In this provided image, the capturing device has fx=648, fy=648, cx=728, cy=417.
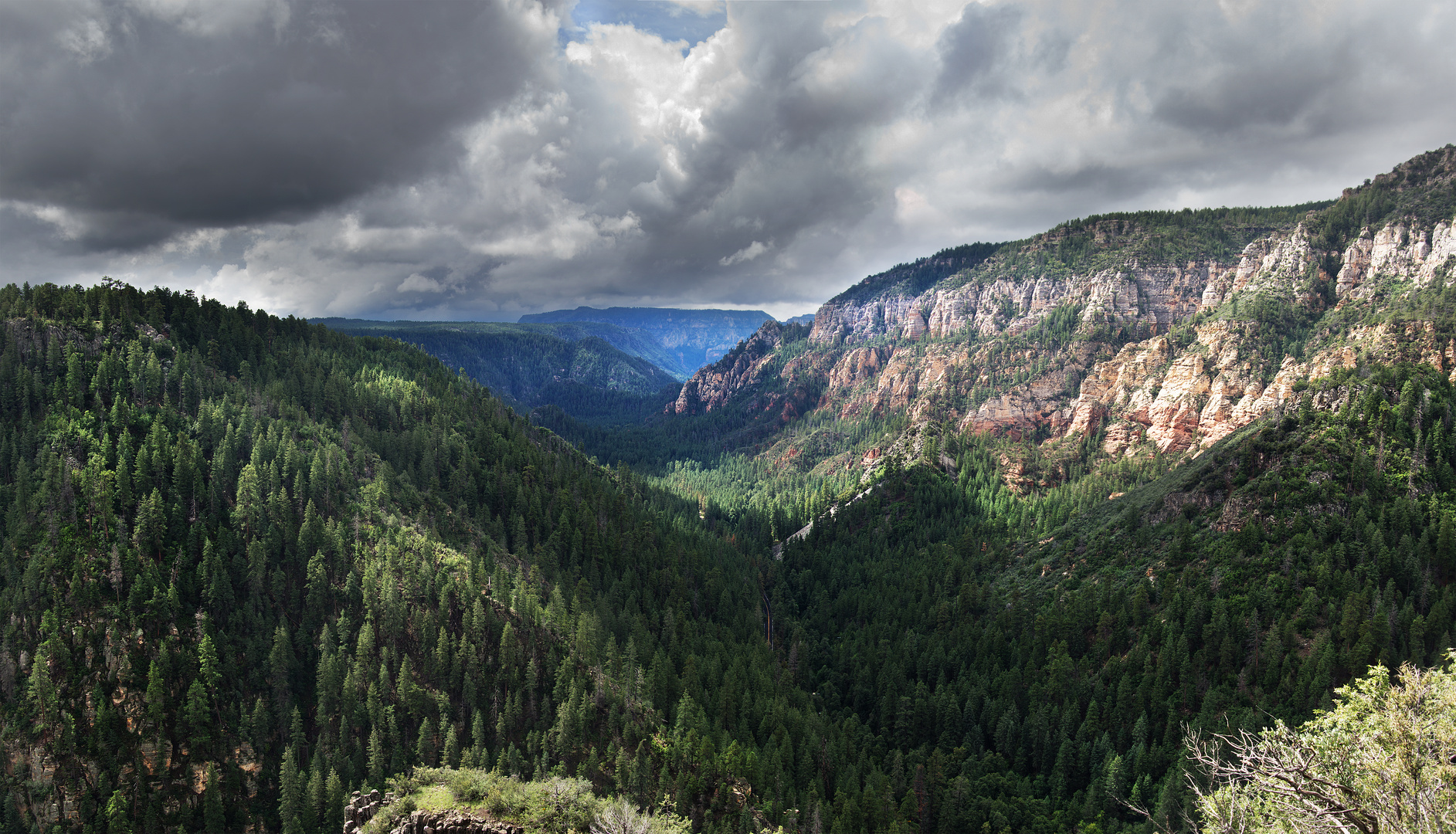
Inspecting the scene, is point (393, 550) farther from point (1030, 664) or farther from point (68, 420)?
point (1030, 664)

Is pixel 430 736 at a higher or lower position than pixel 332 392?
lower

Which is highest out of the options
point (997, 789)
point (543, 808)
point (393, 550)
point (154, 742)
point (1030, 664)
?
point (393, 550)

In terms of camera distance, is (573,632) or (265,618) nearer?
(265,618)

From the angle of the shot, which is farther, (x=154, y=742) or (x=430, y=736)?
(x=430, y=736)

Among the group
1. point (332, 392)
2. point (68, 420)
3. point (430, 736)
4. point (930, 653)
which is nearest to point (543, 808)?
point (430, 736)

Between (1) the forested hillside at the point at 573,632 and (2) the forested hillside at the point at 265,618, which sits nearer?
(2) the forested hillside at the point at 265,618

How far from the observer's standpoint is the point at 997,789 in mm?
99312

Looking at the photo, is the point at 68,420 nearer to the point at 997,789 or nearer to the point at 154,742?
the point at 154,742

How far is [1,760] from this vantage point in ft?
270

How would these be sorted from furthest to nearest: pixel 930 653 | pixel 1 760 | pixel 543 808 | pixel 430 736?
pixel 930 653, pixel 430 736, pixel 1 760, pixel 543 808

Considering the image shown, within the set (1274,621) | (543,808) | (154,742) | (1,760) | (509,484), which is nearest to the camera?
(543,808)

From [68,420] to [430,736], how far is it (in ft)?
308

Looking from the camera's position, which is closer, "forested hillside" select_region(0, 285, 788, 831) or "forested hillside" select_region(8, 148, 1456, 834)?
"forested hillside" select_region(0, 285, 788, 831)

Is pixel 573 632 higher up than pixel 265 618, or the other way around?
pixel 265 618
